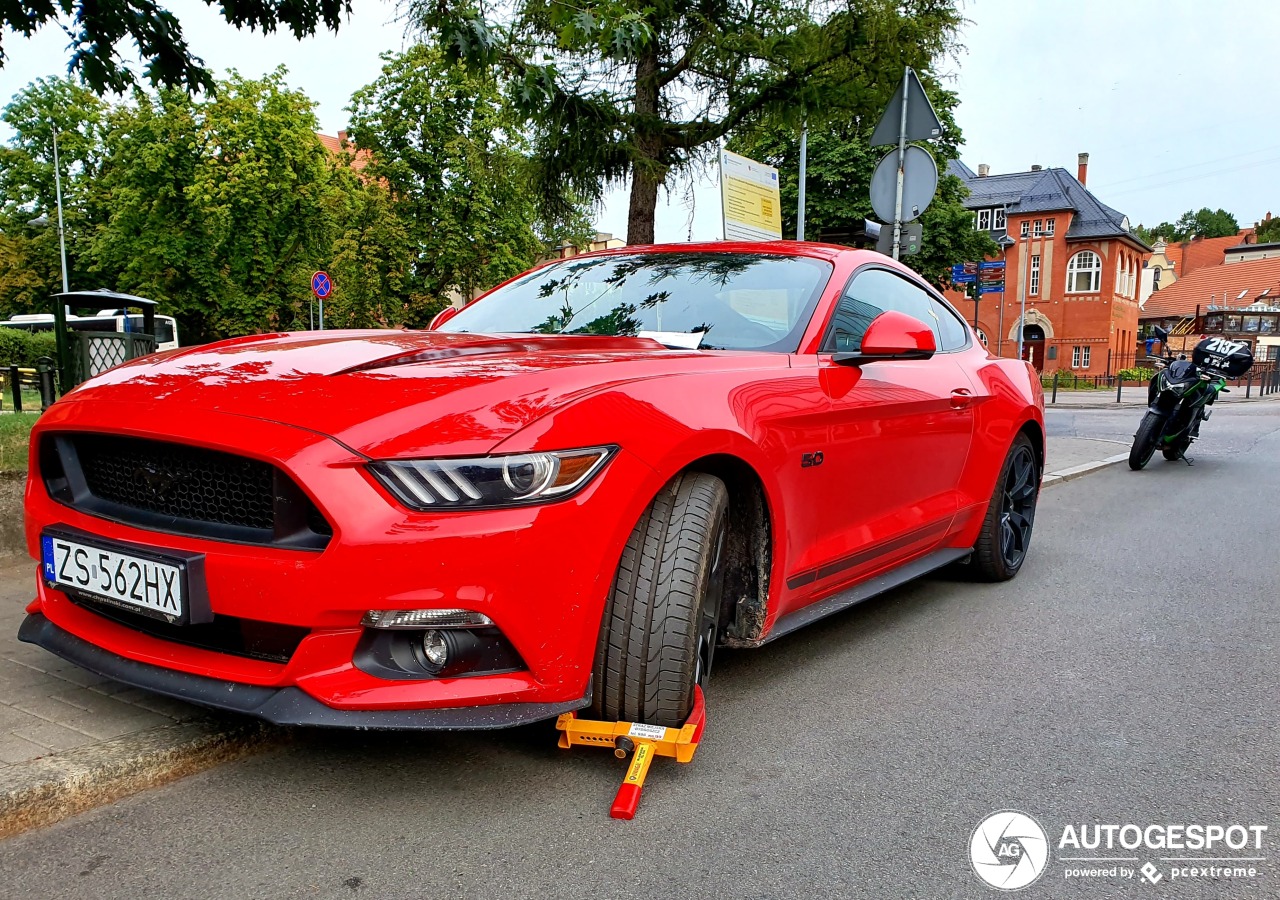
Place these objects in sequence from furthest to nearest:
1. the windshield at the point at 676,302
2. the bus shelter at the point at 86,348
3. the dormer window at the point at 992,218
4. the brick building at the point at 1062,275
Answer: the dormer window at the point at 992,218
the brick building at the point at 1062,275
the bus shelter at the point at 86,348
the windshield at the point at 676,302

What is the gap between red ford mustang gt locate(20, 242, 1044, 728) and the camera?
6.52ft

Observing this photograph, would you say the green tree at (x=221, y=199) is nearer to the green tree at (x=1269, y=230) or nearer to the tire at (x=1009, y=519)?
the tire at (x=1009, y=519)

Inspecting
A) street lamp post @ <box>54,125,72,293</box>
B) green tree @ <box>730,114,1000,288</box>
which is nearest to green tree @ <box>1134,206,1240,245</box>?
green tree @ <box>730,114,1000,288</box>

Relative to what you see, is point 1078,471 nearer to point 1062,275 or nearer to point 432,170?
point 432,170


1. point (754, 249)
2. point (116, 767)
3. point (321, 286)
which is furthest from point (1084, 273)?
point (116, 767)

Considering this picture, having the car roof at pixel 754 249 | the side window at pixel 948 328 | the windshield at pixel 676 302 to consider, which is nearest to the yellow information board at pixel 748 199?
the side window at pixel 948 328

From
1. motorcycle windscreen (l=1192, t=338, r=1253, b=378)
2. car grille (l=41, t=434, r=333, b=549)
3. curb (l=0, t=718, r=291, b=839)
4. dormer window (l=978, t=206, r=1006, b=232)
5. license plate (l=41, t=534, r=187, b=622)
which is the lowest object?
curb (l=0, t=718, r=291, b=839)

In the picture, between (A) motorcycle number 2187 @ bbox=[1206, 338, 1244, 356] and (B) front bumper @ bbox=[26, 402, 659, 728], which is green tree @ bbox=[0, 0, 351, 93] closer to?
(B) front bumper @ bbox=[26, 402, 659, 728]

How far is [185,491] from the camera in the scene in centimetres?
218

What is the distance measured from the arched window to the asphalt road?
54.9 metres

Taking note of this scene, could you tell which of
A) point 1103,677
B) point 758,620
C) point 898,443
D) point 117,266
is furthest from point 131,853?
point 117,266

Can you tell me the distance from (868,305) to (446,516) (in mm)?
2184

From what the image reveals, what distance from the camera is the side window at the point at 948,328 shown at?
4230mm

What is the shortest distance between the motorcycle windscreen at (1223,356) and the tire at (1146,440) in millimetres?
710
